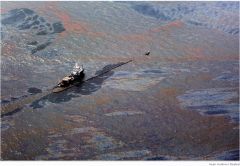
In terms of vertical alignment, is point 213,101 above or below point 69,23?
below

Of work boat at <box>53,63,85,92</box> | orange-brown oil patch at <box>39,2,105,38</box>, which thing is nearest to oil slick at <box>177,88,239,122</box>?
work boat at <box>53,63,85,92</box>

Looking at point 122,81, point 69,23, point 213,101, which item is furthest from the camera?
point 69,23

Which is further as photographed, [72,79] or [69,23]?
[69,23]

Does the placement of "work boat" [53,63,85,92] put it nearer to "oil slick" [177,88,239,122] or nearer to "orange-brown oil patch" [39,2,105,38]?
"orange-brown oil patch" [39,2,105,38]

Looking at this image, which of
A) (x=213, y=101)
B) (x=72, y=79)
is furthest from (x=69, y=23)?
(x=213, y=101)

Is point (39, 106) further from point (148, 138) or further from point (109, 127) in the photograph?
point (148, 138)

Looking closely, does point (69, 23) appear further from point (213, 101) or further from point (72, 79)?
point (213, 101)

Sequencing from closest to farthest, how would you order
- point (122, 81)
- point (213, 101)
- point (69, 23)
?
point (213, 101)
point (122, 81)
point (69, 23)

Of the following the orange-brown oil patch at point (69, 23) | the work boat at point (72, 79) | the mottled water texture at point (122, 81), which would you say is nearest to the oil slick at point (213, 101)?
the mottled water texture at point (122, 81)

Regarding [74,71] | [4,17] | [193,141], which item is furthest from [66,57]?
[193,141]
